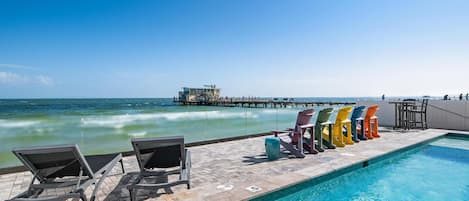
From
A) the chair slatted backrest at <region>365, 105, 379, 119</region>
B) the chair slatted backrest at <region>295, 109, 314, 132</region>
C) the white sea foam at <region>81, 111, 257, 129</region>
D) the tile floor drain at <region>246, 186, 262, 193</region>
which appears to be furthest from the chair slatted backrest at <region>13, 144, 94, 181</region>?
the chair slatted backrest at <region>365, 105, 379, 119</region>

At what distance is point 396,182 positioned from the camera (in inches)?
175

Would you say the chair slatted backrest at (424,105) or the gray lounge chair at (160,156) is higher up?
the chair slatted backrest at (424,105)

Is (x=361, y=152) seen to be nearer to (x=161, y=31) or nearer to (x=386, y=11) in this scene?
(x=386, y=11)

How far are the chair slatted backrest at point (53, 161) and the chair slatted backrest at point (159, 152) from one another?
583 millimetres

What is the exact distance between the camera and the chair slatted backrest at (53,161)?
8.77 feet

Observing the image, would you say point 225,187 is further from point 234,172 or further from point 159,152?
point 159,152

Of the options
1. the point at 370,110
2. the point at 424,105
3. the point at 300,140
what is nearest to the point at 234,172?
the point at 300,140

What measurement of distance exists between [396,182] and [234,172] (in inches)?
108

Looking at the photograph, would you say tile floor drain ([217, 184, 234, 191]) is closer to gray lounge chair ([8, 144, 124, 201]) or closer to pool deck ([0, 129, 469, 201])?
pool deck ([0, 129, 469, 201])

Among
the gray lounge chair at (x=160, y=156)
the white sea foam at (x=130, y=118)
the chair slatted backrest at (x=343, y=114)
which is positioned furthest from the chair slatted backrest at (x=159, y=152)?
the white sea foam at (x=130, y=118)

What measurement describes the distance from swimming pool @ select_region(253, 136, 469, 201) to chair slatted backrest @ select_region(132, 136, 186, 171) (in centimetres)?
115

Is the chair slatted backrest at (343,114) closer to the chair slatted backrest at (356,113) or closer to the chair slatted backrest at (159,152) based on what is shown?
the chair slatted backrest at (356,113)

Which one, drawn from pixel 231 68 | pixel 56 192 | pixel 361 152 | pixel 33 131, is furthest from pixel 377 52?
pixel 33 131

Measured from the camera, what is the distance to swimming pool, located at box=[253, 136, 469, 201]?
3.80 meters
